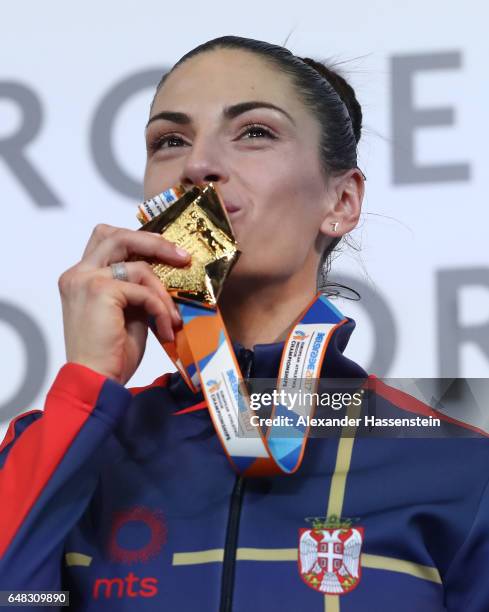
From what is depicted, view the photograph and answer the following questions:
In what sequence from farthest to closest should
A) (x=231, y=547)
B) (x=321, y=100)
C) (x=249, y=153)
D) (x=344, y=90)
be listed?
(x=344, y=90) → (x=321, y=100) → (x=249, y=153) → (x=231, y=547)

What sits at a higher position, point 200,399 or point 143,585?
point 200,399

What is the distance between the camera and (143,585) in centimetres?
119

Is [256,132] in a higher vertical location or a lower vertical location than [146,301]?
higher

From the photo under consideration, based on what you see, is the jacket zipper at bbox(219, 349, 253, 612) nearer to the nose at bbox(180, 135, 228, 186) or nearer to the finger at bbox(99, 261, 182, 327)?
the finger at bbox(99, 261, 182, 327)

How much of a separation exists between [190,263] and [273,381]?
0.63ft

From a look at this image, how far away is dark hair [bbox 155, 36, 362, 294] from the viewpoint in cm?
152

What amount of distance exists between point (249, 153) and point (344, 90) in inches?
13.3

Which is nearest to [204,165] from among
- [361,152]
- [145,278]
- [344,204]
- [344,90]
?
[145,278]

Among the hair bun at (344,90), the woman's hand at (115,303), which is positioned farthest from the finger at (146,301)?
the hair bun at (344,90)

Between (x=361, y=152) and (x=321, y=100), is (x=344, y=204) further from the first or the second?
(x=361, y=152)

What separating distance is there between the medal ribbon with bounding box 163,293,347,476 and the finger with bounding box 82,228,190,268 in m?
0.06

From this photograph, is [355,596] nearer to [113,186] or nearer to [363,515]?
[363,515]

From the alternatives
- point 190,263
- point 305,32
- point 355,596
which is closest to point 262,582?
point 355,596

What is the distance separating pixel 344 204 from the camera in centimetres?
157
